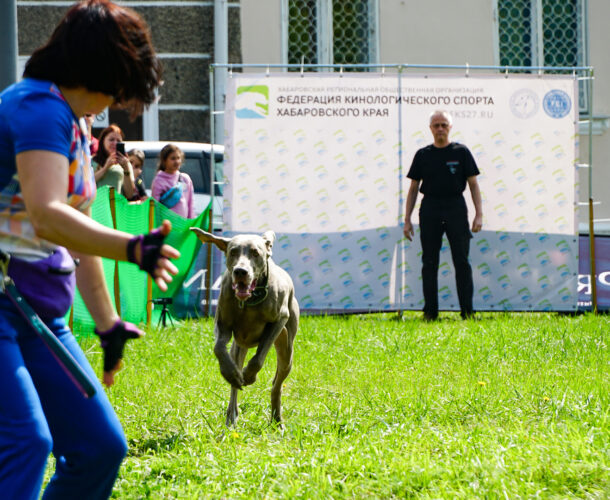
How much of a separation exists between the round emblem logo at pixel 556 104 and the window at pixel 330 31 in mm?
6858

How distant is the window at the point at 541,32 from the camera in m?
18.7

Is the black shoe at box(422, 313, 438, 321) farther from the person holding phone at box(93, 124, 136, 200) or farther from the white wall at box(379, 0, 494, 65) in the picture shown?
the white wall at box(379, 0, 494, 65)

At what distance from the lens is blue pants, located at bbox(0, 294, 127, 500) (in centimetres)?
280

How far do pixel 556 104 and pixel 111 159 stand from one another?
5348mm

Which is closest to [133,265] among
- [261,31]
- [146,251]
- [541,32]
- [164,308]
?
[164,308]

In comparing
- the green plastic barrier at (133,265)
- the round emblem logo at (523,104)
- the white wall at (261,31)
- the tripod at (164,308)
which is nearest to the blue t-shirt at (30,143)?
the green plastic barrier at (133,265)

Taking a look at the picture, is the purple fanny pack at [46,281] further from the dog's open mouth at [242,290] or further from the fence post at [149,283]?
the fence post at [149,283]

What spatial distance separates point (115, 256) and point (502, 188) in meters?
9.58

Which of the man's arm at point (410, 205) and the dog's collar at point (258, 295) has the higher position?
the man's arm at point (410, 205)

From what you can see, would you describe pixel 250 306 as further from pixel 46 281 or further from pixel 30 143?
pixel 30 143

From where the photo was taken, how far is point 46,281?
301 centimetres

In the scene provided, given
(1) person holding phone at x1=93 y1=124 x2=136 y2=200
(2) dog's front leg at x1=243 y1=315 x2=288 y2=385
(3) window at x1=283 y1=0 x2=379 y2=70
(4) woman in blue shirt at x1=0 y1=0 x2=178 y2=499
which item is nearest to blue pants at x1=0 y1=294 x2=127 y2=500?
(4) woman in blue shirt at x1=0 y1=0 x2=178 y2=499

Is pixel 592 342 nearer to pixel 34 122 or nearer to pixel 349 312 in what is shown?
pixel 349 312

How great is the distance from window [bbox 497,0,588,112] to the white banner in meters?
7.08
